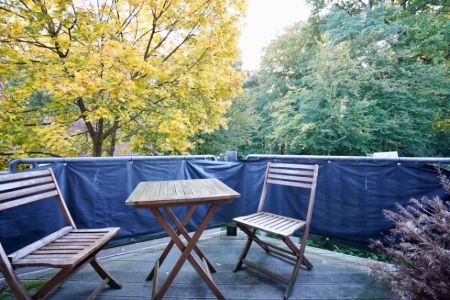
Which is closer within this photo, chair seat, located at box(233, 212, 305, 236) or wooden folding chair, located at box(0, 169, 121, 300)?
wooden folding chair, located at box(0, 169, 121, 300)

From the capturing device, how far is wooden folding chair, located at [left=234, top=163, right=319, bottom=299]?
7.52 feet

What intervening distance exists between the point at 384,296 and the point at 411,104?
9731 millimetres

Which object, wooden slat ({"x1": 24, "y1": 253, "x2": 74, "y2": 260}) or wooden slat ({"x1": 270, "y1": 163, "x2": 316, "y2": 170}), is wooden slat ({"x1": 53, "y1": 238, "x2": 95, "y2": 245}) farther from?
wooden slat ({"x1": 270, "y1": 163, "x2": 316, "y2": 170})

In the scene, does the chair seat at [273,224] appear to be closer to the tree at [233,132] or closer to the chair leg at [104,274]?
the chair leg at [104,274]

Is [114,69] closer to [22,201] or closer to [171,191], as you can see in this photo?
[22,201]

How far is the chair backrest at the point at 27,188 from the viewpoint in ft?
6.24

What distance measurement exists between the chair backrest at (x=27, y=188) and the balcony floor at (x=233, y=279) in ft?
2.30

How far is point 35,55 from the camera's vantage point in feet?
15.0

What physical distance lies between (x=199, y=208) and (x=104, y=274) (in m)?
1.39

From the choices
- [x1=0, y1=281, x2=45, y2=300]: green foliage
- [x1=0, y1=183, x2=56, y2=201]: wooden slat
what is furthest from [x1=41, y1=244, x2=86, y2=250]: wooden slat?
[x1=0, y1=281, x2=45, y2=300]: green foliage

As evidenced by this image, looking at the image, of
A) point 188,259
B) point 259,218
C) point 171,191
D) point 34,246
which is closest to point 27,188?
point 34,246

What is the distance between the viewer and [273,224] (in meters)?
2.47

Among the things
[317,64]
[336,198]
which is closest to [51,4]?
[336,198]

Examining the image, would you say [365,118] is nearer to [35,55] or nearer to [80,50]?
[80,50]
